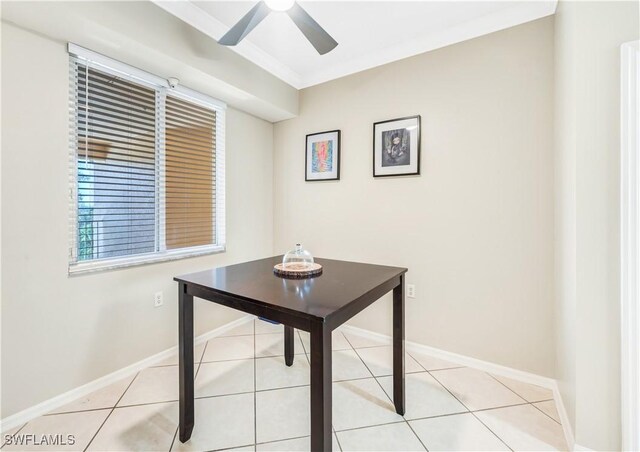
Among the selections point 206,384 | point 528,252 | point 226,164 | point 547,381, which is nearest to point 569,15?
point 528,252

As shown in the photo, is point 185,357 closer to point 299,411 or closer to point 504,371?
point 299,411

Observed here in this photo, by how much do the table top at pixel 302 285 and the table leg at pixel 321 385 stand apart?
0.07 meters

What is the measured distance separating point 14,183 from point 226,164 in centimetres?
148

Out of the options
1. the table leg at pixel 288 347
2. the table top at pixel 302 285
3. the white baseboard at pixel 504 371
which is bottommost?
the white baseboard at pixel 504 371

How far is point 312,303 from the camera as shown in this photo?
108 cm

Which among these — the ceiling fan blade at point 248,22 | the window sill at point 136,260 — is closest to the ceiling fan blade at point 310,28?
the ceiling fan blade at point 248,22

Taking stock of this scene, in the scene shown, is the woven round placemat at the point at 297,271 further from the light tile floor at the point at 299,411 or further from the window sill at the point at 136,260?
the window sill at the point at 136,260

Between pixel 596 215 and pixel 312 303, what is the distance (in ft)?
4.41

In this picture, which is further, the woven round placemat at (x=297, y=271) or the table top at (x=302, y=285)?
the woven round placemat at (x=297, y=271)

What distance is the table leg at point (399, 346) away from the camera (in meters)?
1.58

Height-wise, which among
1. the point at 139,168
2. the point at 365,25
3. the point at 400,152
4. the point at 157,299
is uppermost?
the point at 365,25

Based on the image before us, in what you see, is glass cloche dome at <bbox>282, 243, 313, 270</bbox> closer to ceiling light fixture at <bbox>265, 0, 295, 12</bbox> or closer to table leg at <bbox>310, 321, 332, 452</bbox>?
table leg at <bbox>310, 321, 332, 452</bbox>

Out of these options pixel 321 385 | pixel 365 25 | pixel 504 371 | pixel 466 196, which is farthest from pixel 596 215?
pixel 365 25

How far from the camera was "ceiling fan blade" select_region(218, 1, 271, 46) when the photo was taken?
4.87 feet
